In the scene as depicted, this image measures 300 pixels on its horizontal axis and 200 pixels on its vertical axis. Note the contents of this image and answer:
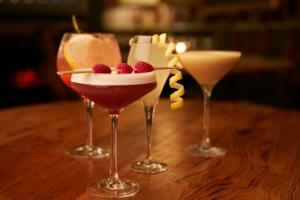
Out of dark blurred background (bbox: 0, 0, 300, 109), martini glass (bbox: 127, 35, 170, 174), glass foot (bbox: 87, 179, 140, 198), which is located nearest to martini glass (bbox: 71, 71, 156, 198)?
glass foot (bbox: 87, 179, 140, 198)

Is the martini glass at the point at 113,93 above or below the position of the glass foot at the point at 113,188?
above

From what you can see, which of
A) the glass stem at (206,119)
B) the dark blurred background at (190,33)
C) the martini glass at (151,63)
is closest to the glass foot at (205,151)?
the glass stem at (206,119)

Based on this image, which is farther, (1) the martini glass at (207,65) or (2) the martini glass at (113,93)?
(1) the martini glass at (207,65)

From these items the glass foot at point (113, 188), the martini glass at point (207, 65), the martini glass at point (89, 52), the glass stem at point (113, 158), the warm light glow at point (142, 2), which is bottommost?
the glass foot at point (113, 188)

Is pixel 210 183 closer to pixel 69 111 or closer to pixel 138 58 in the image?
pixel 138 58

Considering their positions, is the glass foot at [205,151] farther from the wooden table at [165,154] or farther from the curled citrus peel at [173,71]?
the curled citrus peel at [173,71]

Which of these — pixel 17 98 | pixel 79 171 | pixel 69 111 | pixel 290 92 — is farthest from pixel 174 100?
pixel 290 92

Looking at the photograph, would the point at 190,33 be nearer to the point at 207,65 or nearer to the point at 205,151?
the point at 207,65
